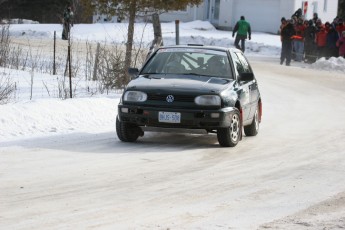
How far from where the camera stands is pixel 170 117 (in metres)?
13.3

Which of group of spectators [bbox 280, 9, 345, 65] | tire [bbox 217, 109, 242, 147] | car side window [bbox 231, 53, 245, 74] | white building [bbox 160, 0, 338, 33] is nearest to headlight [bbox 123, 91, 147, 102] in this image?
tire [bbox 217, 109, 242, 147]

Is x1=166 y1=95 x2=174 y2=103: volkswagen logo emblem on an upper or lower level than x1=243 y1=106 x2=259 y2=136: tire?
upper

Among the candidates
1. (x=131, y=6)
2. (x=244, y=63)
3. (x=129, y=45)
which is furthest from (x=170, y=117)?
(x=131, y=6)

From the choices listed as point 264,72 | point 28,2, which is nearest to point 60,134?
point 264,72

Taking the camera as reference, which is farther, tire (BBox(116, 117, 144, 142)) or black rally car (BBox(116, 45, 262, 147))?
tire (BBox(116, 117, 144, 142))

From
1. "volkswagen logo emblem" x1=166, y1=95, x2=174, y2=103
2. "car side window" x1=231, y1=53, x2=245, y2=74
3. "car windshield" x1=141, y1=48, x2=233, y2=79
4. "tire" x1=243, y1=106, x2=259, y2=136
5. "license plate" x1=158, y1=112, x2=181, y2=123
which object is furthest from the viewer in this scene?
"tire" x1=243, y1=106, x2=259, y2=136

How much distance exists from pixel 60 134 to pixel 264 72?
18475 millimetres

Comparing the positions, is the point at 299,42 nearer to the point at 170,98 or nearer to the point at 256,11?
the point at 256,11

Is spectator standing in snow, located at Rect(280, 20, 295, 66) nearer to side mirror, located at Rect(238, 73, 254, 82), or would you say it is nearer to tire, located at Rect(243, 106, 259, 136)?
tire, located at Rect(243, 106, 259, 136)

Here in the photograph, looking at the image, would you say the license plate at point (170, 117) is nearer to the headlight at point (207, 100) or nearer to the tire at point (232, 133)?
the headlight at point (207, 100)

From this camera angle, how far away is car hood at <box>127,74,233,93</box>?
1346 cm

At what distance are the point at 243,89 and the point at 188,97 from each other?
1463 mm

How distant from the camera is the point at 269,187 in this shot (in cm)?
1026

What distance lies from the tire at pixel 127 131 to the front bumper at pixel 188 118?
262mm
